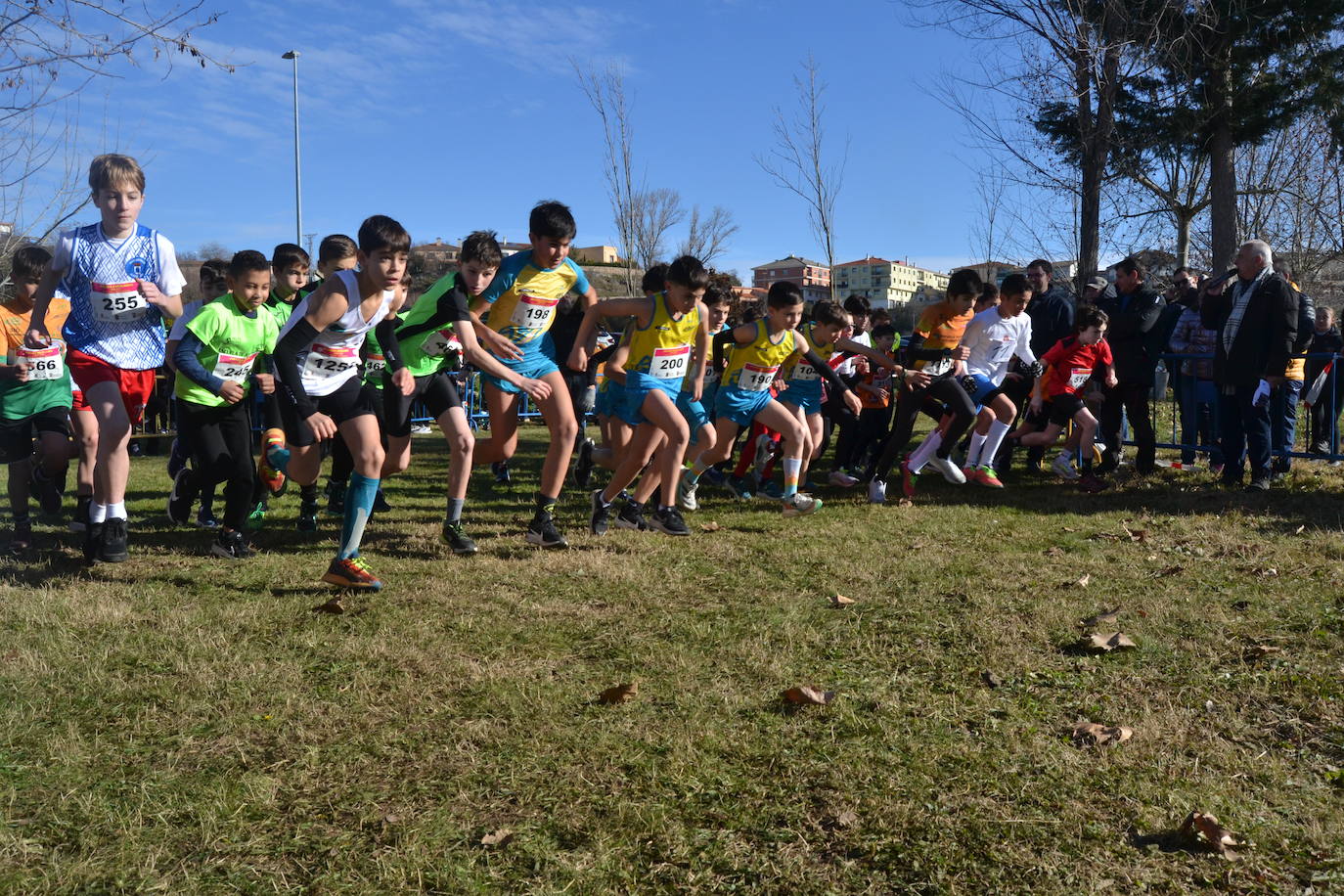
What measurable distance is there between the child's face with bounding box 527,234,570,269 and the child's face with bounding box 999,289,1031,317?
410 centimetres

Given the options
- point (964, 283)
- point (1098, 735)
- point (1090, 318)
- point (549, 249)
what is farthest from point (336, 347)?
point (1090, 318)

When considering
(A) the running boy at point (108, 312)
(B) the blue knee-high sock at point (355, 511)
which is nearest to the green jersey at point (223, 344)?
(A) the running boy at point (108, 312)

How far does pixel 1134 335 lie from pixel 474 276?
655cm

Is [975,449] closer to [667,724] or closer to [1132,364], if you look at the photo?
[1132,364]

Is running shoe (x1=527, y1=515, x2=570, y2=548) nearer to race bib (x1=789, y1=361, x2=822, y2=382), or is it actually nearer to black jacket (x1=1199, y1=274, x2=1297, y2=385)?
race bib (x1=789, y1=361, x2=822, y2=382)

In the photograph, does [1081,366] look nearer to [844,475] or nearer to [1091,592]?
[844,475]

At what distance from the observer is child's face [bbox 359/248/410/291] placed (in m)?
5.04

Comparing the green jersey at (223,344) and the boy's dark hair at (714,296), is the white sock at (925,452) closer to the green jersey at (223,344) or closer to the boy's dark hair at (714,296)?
the boy's dark hair at (714,296)

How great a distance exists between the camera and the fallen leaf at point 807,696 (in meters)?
3.52

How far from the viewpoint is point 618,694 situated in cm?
357

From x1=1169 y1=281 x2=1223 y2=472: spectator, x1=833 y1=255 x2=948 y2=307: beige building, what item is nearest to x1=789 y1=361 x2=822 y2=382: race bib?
x1=1169 y1=281 x2=1223 y2=472: spectator

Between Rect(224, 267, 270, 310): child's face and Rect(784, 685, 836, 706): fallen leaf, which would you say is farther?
Rect(224, 267, 270, 310): child's face

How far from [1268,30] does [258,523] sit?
1764 cm

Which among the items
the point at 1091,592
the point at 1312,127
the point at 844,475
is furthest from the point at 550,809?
the point at 1312,127
